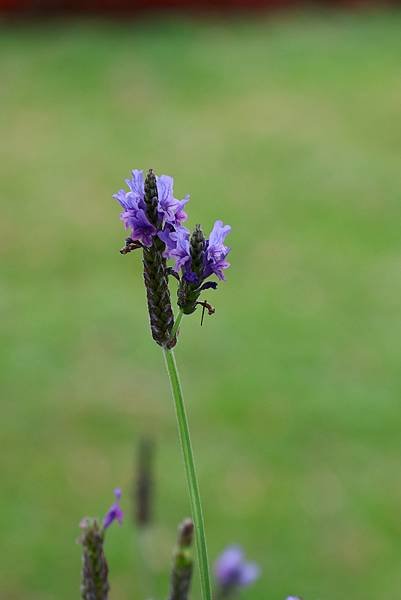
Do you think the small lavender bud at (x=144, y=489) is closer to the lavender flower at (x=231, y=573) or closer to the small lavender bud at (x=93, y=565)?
the lavender flower at (x=231, y=573)

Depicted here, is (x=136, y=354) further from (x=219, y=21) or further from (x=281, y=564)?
(x=219, y=21)

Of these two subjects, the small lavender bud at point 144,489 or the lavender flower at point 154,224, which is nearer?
the lavender flower at point 154,224

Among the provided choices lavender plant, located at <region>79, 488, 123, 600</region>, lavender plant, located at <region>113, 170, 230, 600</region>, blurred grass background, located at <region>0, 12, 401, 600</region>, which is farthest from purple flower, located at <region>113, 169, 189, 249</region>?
blurred grass background, located at <region>0, 12, 401, 600</region>

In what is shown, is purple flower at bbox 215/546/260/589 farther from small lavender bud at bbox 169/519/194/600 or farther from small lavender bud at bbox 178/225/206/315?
small lavender bud at bbox 178/225/206/315

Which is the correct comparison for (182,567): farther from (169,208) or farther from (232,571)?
(232,571)

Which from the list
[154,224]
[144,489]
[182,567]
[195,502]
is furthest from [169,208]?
[144,489]

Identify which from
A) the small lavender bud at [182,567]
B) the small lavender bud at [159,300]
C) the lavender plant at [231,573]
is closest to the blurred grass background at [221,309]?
the lavender plant at [231,573]

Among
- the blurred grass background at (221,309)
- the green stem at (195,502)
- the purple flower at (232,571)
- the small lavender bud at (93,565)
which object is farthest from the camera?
the blurred grass background at (221,309)
